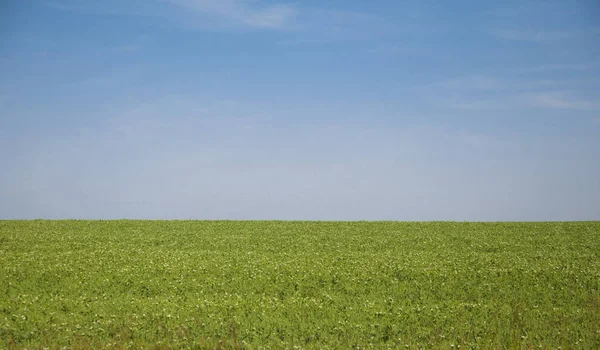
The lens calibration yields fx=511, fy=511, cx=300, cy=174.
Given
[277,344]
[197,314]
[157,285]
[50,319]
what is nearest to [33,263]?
[157,285]

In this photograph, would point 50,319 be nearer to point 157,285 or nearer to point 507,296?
point 157,285

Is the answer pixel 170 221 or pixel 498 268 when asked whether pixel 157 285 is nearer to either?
pixel 498 268

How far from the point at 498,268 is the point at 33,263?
22.1m

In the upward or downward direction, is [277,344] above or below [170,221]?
below

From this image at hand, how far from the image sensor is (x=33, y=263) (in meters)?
24.6

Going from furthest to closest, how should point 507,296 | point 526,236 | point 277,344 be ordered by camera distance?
1. point 526,236
2. point 507,296
3. point 277,344

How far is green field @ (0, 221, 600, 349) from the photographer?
15.2 meters

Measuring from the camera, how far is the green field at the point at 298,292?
49.8 feet

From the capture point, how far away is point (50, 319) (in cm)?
1645

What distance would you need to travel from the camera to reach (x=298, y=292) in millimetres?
19891

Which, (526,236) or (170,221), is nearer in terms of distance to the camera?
(526,236)

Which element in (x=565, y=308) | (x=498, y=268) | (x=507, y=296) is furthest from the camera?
(x=498, y=268)

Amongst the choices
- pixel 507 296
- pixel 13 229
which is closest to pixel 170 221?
pixel 13 229

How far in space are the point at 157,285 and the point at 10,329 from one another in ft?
19.7
